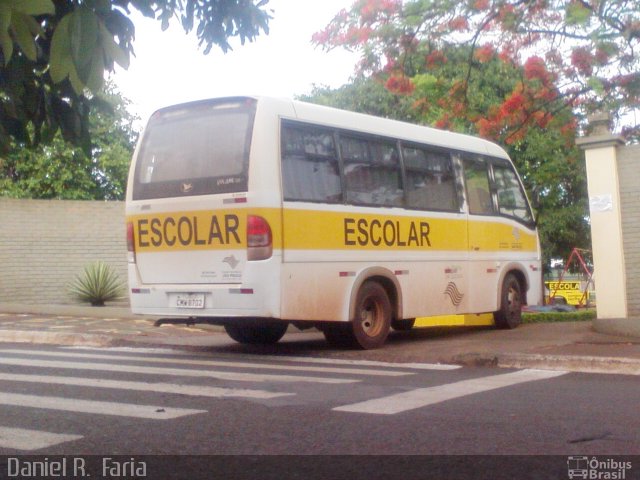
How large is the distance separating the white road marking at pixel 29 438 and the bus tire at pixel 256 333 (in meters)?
6.20

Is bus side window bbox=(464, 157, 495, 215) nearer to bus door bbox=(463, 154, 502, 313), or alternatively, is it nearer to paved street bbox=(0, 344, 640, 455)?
bus door bbox=(463, 154, 502, 313)

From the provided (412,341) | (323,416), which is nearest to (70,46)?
(323,416)

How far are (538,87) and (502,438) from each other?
11795 mm

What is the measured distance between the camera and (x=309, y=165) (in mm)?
11234

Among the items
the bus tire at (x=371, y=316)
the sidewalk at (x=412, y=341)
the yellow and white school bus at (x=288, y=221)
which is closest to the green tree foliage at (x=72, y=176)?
the sidewalk at (x=412, y=341)

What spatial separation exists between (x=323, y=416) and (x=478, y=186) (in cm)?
824

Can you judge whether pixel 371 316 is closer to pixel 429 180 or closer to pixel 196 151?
pixel 429 180

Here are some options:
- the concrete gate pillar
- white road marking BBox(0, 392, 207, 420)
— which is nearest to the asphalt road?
white road marking BBox(0, 392, 207, 420)

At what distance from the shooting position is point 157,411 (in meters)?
6.93

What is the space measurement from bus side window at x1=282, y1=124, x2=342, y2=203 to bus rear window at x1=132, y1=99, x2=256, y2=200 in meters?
0.51
